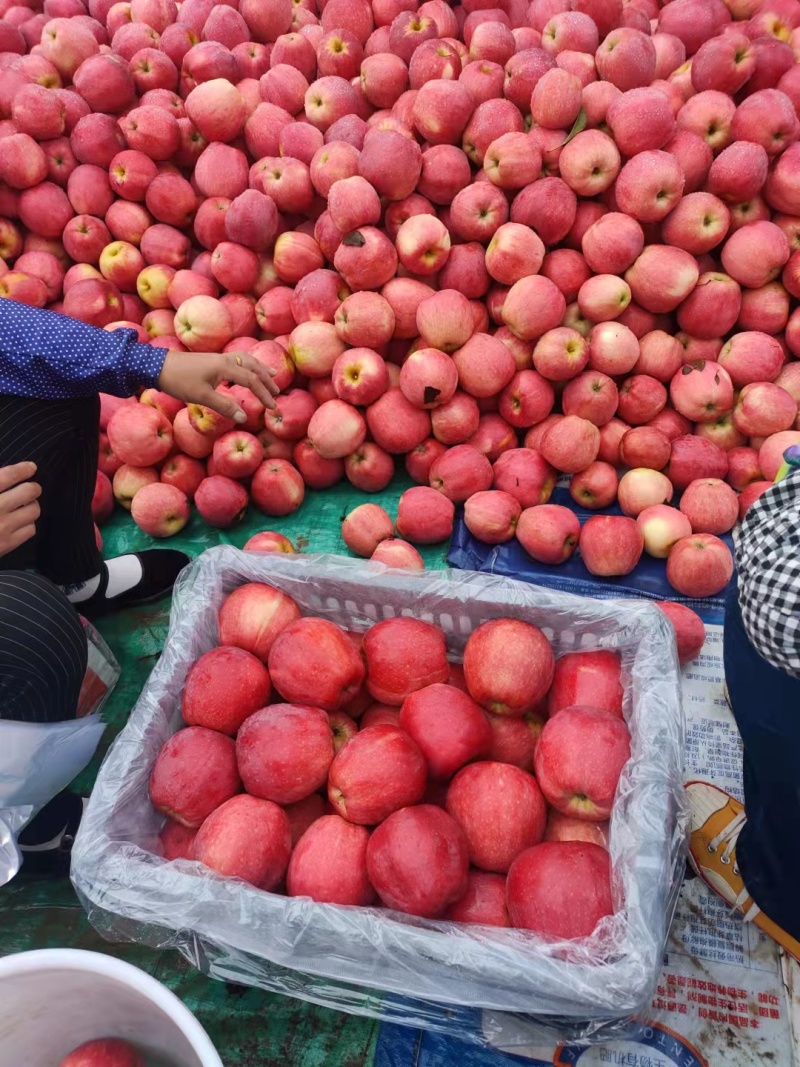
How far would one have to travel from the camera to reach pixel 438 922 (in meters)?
1.00

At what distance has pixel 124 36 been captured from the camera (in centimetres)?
273

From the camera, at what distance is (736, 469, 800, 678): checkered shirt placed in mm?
857

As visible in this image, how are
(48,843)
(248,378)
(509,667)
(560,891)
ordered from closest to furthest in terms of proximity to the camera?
1. (560,891)
2. (509,667)
3. (48,843)
4. (248,378)

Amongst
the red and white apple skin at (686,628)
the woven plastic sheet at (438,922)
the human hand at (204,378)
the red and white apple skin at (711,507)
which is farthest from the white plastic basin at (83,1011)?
the red and white apple skin at (711,507)

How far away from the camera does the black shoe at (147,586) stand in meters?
2.09

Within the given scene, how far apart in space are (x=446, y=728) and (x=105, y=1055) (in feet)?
2.23

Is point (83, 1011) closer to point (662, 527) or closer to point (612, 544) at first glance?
point (612, 544)

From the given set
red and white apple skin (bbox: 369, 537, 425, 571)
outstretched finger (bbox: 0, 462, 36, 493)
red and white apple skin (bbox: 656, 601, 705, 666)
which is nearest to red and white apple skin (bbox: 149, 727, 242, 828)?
outstretched finger (bbox: 0, 462, 36, 493)

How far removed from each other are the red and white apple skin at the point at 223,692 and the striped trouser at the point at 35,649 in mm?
345

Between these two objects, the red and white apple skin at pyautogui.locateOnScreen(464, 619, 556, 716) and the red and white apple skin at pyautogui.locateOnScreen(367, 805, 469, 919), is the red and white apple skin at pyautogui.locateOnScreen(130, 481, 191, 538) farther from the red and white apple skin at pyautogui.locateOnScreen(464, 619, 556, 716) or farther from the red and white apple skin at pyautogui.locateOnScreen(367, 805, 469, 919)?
the red and white apple skin at pyautogui.locateOnScreen(367, 805, 469, 919)

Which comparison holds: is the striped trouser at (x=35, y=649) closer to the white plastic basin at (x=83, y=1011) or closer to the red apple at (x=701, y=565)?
the white plastic basin at (x=83, y=1011)

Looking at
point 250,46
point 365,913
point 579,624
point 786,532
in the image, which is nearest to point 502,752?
point 579,624

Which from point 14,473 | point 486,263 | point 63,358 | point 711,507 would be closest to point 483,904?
point 14,473

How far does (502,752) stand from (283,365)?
59.1 inches
